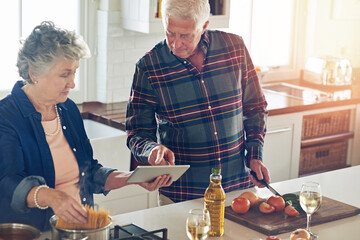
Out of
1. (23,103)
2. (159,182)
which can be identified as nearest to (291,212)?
(159,182)

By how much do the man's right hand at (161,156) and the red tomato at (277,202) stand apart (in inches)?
15.7

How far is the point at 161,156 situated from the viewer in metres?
2.42

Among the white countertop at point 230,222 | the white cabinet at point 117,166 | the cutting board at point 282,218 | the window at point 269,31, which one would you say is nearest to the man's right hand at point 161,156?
the white countertop at point 230,222

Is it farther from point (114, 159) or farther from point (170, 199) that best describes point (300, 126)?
point (170, 199)

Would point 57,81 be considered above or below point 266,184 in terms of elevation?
above

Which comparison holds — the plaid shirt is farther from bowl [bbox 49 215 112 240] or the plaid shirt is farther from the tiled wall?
the tiled wall

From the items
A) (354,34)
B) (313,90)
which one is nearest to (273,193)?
(313,90)

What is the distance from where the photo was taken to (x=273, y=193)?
2.61m

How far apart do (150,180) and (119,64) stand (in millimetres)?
2206

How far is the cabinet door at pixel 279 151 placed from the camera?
4457 millimetres

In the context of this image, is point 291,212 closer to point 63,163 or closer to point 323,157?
point 63,163

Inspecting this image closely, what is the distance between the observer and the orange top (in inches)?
96.8

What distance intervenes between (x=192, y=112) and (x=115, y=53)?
1.79 m

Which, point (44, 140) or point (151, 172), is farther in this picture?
point (44, 140)
